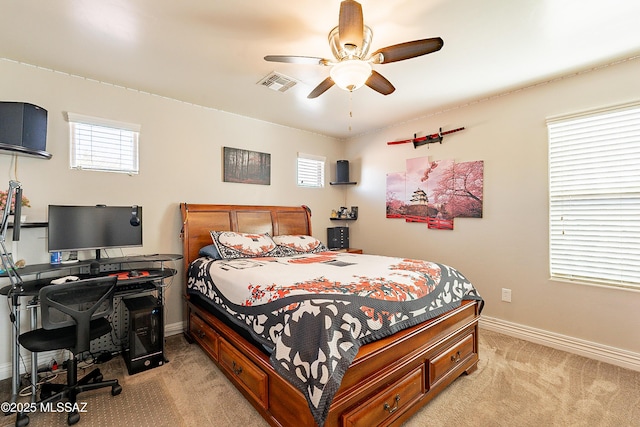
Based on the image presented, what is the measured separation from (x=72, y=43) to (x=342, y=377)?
3.07 meters

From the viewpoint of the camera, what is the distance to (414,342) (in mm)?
1852

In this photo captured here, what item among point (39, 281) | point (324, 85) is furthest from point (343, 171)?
point (39, 281)

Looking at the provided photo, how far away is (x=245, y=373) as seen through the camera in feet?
6.43

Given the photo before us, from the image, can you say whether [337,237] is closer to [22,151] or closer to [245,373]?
[245,373]

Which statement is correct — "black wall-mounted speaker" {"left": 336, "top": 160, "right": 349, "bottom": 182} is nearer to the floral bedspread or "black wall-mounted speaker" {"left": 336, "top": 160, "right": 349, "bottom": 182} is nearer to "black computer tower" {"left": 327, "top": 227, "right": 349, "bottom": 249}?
"black computer tower" {"left": 327, "top": 227, "right": 349, "bottom": 249}

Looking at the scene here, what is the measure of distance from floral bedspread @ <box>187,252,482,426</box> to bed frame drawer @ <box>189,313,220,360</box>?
0.98 feet

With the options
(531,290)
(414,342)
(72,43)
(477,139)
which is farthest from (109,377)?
(477,139)

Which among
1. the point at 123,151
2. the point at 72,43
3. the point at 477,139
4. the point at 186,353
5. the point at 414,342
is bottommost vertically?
the point at 186,353

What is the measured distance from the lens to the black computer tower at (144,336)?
2.37 m

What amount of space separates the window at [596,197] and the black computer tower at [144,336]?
3863mm

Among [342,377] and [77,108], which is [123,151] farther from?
[342,377]

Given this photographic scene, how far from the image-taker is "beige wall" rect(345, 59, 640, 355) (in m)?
2.59

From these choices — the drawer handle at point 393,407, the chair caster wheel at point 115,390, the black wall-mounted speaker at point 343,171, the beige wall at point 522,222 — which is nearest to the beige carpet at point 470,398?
the chair caster wheel at point 115,390

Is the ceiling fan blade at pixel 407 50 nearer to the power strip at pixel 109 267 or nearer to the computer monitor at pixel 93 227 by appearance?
the computer monitor at pixel 93 227
